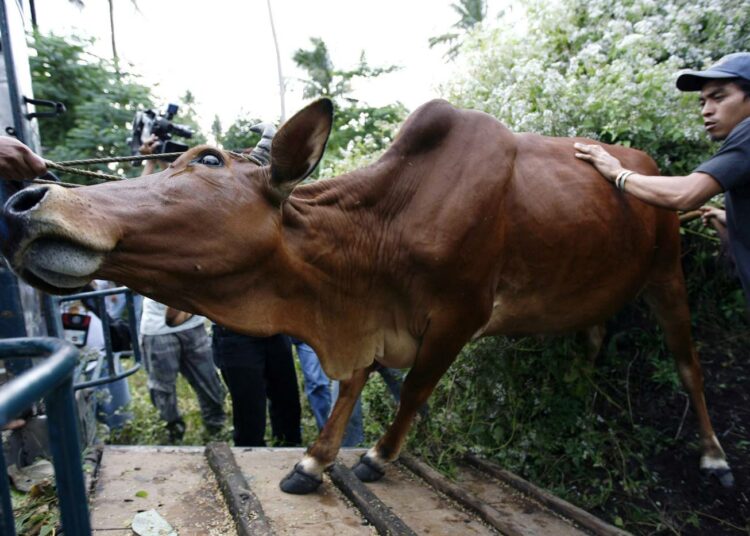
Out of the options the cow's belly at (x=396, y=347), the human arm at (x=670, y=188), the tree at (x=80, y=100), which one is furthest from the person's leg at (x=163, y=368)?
the tree at (x=80, y=100)

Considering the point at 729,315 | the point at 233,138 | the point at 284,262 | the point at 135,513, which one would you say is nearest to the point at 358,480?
the point at 135,513

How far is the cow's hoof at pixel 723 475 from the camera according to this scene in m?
3.71

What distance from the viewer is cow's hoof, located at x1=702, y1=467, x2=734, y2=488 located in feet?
12.2

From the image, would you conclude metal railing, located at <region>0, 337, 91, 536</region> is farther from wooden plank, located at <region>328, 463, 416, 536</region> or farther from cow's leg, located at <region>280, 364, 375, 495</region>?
cow's leg, located at <region>280, 364, 375, 495</region>

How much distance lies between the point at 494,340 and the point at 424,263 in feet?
5.38

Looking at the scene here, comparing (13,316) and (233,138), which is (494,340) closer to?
(13,316)

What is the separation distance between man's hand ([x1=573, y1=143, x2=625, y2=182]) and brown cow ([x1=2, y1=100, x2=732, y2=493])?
48 mm

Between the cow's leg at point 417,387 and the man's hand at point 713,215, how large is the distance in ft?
5.94

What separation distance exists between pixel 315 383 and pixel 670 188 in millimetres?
3041

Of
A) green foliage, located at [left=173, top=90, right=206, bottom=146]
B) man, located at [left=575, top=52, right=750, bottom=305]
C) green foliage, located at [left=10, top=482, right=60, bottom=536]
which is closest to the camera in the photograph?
green foliage, located at [left=10, top=482, right=60, bottom=536]

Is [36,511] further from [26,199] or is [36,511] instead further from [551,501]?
[551,501]

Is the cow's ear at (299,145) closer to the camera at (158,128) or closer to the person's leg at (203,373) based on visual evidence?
the camera at (158,128)

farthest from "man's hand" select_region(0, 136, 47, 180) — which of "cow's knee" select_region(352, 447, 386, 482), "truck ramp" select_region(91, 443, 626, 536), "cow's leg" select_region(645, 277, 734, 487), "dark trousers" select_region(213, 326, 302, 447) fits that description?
"cow's leg" select_region(645, 277, 734, 487)

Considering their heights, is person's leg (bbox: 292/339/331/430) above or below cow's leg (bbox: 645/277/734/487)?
below
